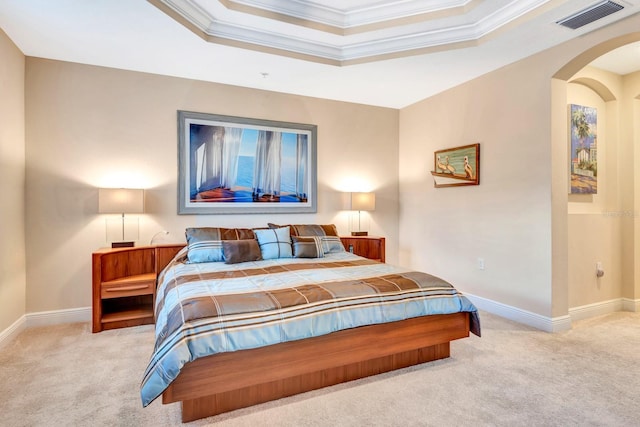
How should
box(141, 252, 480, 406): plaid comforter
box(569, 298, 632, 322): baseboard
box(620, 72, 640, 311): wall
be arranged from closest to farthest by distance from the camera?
box(141, 252, 480, 406): plaid comforter
box(569, 298, 632, 322): baseboard
box(620, 72, 640, 311): wall

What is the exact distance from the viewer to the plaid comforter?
173cm

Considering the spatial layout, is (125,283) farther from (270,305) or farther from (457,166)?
(457,166)

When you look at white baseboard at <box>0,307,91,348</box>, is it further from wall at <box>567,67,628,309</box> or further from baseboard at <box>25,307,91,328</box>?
wall at <box>567,67,628,309</box>

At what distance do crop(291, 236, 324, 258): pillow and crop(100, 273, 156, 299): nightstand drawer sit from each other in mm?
1446

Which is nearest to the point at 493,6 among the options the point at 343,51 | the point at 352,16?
the point at 352,16

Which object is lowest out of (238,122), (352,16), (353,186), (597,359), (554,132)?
(597,359)

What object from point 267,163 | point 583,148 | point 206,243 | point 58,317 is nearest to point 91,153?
point 206,243

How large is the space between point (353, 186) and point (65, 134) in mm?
3383

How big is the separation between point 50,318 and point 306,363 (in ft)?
9.46

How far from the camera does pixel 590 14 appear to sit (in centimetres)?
250

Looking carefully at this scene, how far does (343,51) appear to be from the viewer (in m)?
3.43

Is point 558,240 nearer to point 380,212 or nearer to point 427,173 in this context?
point 427,173

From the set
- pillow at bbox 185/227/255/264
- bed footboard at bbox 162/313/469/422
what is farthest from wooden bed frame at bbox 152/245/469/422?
pillow at bbox 185/227/255/264

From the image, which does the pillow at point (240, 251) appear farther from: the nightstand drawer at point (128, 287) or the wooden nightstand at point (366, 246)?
the wooden nightstand at point (366, 246)
